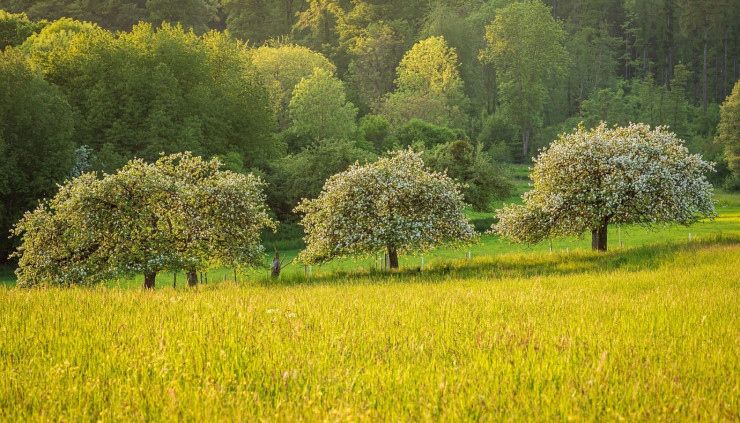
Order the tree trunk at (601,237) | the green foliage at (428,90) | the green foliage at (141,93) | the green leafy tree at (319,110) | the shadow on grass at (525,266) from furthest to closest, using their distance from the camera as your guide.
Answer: the green foliage at (428,90) → the green leafy tree at (319,110) → the green foliage at (141,93) → the tree trunk at (601,237) → the shadow on grass at (525,266)

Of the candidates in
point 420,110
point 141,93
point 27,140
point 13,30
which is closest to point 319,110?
point 420,110

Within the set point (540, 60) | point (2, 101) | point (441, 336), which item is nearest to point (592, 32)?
point (540, 60)

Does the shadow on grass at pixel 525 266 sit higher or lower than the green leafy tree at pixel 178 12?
lower

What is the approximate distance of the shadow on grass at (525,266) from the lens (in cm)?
2425

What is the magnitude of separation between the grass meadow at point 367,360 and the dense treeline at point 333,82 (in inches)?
1482

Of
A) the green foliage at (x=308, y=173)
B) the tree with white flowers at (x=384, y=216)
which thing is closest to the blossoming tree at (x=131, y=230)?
the tree with white flowers at (x=384, y=216)

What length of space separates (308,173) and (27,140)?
76.5 ft

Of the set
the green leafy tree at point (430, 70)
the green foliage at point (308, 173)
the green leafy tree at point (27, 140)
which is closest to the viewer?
the green leafy tree at point (27, 140)

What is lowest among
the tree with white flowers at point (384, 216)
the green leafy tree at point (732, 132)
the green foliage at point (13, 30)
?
the tree with white flowers at point (384, 216)

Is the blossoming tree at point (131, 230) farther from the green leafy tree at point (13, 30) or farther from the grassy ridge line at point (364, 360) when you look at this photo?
the green leafy tree at point (13, 30)

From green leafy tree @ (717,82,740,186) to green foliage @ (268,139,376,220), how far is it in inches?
2070

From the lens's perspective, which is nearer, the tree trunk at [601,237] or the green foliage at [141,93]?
the tree trunk at [601,237]

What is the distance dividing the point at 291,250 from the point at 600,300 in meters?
43.2

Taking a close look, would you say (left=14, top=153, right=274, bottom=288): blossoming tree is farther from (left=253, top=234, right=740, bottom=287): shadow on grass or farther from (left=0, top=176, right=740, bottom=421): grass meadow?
(left=0, top=176, right=740, bottom=421): grass meadow
